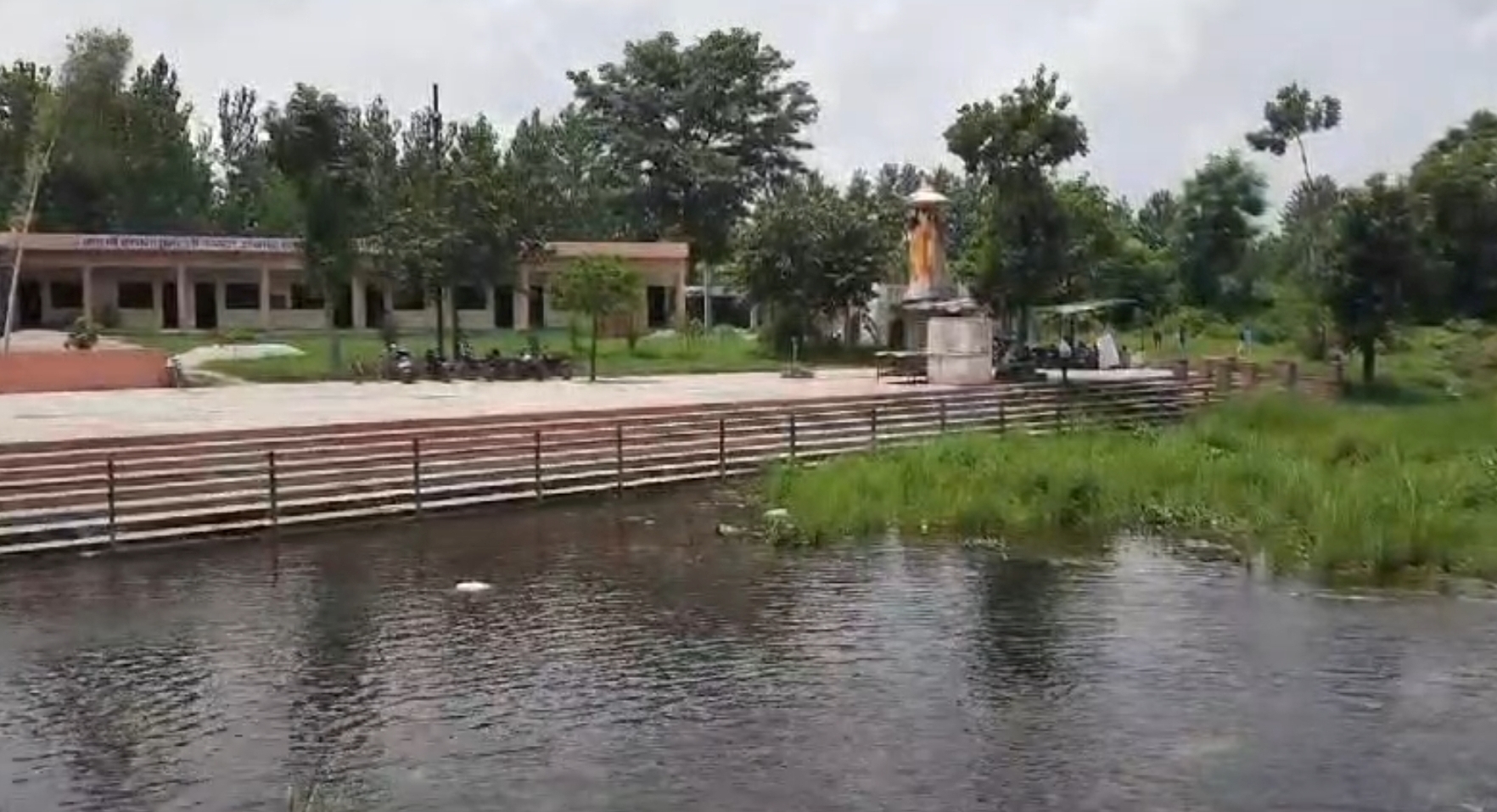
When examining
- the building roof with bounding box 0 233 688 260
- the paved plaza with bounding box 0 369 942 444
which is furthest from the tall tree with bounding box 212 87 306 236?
the paved plaza with bounding box 0 369 942 444

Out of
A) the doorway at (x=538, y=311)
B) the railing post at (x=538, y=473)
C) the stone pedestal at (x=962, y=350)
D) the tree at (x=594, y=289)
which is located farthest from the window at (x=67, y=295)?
the railing post at (x=538, y=473)

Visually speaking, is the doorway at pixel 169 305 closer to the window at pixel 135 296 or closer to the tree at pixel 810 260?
the window at pixel 135 296

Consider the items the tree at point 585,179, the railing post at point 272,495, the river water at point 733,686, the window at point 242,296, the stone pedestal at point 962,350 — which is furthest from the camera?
the tree at point 585,179

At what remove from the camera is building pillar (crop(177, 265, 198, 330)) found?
6253 cm

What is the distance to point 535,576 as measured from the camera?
18.7 m

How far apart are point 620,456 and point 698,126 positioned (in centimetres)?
5477

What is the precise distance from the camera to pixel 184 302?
63.2 meters

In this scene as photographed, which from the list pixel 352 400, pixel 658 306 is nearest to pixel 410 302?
pixel 658 306

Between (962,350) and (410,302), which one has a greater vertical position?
(410,302)

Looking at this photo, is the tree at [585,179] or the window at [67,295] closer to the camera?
the window at [67,295]

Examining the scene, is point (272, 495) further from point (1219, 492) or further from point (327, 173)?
point (327, 173)

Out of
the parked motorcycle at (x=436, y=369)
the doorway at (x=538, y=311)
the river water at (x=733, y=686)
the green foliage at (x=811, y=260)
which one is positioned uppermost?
the green foliage at (x=811, y=260)

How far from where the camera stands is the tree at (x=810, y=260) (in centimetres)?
5300

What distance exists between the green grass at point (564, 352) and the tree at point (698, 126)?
639 inches
